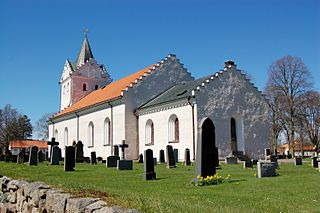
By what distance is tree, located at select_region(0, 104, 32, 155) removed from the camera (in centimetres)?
6662

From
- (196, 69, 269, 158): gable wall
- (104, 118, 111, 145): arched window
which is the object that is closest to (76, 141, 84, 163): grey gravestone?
(104, 118, 111, 145): arched window

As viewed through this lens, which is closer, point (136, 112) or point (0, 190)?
point (0, 190)

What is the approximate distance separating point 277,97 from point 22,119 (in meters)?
52.4

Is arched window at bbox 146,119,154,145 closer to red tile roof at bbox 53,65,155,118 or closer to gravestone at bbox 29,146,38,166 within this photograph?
red tile roof at bbox 53,65,155,118

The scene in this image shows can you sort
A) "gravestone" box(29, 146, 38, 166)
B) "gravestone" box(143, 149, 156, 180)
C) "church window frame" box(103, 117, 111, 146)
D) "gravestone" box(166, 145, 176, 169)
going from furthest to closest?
"church window frame" box(103, 117, 111, 146)
"gravestone" box(29, 146, 38, 166)
"gravestone" box(166, 145, 176, 169)
"gravestone" box(143, 149, 156, 180)

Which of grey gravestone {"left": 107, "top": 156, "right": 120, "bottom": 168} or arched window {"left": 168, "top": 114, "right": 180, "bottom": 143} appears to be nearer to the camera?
grey gravestone {"left": 107, "top": 156, "right": 120, "bottom": 168}

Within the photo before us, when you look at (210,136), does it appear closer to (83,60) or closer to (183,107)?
(183,107)

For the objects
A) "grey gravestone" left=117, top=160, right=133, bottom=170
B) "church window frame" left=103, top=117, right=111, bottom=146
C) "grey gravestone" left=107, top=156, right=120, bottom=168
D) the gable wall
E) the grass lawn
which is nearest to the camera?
the grass lawn

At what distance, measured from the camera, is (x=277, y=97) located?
40281mm

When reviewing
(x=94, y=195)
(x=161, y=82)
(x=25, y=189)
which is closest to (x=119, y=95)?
(x=161, y=82)

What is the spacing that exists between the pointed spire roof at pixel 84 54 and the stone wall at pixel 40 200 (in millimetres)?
42479

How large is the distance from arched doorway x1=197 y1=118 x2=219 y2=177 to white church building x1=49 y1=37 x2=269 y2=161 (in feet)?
46.1

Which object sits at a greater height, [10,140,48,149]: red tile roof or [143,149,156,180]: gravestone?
[10,140,48,149]: red tile roof

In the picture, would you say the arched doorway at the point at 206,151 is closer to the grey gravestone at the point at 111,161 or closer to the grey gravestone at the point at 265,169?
the grey gravestone at the point at 265,169
